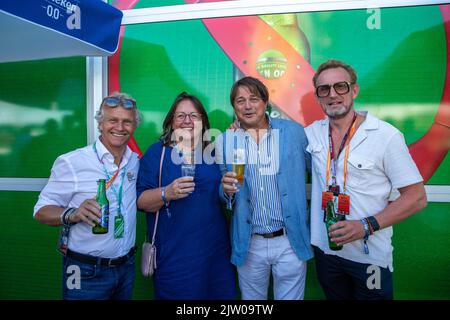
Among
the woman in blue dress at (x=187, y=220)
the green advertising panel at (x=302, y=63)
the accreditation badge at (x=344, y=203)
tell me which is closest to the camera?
the accreditation badge at (x=344, y=203)

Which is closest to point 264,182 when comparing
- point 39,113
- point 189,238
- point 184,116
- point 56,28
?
point 189,238

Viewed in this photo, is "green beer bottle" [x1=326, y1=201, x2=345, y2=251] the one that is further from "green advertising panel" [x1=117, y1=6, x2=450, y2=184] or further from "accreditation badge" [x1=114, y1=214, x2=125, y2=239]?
"accreditation badge" [x1=114, y1=214, x2=125, y2=239]

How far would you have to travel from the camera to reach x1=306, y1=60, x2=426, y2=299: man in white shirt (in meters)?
1.92

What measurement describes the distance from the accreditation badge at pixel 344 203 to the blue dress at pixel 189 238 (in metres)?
0.84

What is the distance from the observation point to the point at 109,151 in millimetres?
2191

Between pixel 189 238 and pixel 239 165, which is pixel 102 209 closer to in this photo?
pixel 189 238

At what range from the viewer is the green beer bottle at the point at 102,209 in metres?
1.94

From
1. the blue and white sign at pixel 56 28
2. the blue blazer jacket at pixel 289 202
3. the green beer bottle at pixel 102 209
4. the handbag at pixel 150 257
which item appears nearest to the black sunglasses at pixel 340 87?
the blue blazer jacket at pixel 289 202

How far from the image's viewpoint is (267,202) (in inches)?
86.0

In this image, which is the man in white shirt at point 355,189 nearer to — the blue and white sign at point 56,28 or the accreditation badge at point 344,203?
the accreditation badge at point 344,203

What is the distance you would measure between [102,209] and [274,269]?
4.10 feet

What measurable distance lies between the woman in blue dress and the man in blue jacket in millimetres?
120

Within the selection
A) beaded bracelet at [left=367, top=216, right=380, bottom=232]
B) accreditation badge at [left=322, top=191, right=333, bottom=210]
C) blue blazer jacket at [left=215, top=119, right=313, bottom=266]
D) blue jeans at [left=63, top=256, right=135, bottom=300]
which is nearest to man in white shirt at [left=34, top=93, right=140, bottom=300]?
blue jeans at [left=63, top=256, right=135, bottom=300]

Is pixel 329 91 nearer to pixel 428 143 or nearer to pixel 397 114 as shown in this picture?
pixel 397 114
